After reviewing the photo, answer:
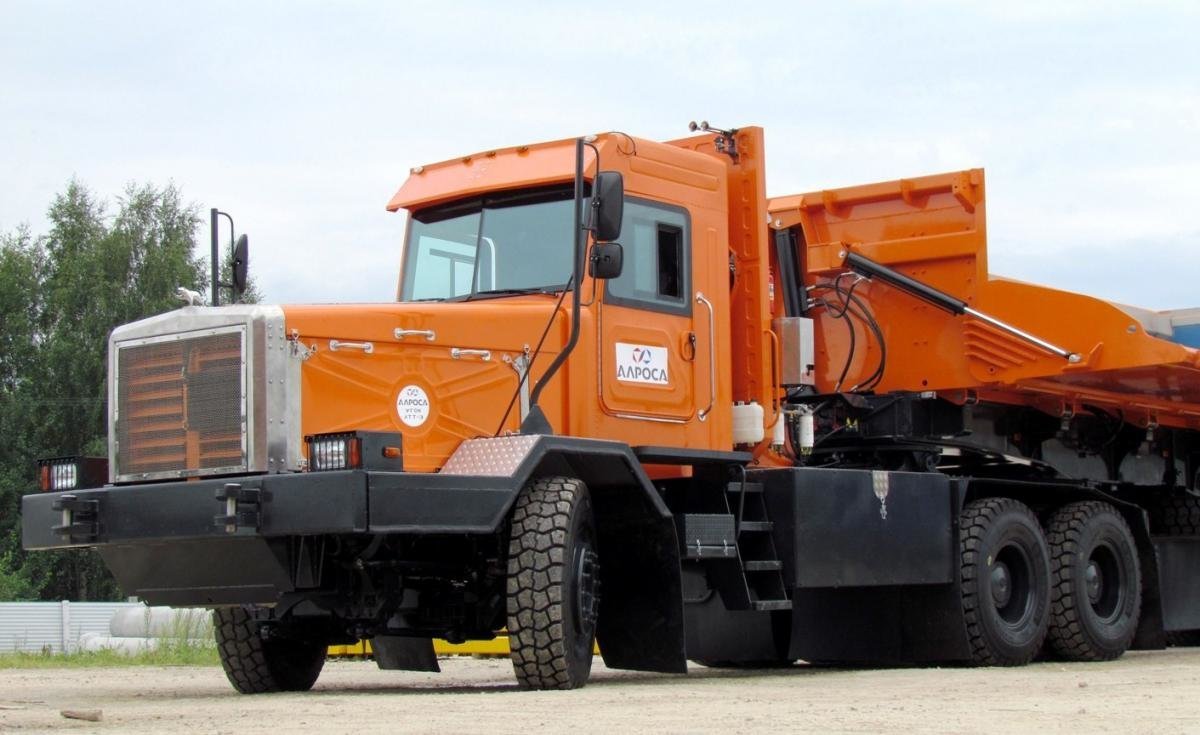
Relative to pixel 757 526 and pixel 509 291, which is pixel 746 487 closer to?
pixel 757 526

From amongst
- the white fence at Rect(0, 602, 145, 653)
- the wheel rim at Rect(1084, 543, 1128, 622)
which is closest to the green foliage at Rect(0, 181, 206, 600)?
the white fence at Rect(0, 602, 145, 653)

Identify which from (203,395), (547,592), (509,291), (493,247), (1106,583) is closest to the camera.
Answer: (547,592)

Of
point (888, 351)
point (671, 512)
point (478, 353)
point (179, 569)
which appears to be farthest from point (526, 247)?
point (888, 351)

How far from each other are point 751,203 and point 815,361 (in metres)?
2.15

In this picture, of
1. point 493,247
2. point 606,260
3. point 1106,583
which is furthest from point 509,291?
point 1106,583

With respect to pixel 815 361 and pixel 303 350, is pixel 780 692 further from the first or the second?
pixel 815 361

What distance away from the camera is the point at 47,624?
82.9ft

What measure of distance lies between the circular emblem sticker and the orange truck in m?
0.01

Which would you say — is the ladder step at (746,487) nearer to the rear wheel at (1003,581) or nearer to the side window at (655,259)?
the side window at (655,259)

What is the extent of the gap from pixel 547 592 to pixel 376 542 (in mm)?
972

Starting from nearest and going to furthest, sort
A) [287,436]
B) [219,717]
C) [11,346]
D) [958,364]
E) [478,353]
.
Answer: [219,717]
[287,436]
[478,353]
[958,364]
[11,346]

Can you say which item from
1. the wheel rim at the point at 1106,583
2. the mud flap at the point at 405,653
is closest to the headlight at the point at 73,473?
the mud flap at the point at 405,653

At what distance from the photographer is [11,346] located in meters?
52.3

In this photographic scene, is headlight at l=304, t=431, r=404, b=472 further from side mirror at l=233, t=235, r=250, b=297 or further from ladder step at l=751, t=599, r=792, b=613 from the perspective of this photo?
ladder step at l=751, t=599, r=792, b=613
